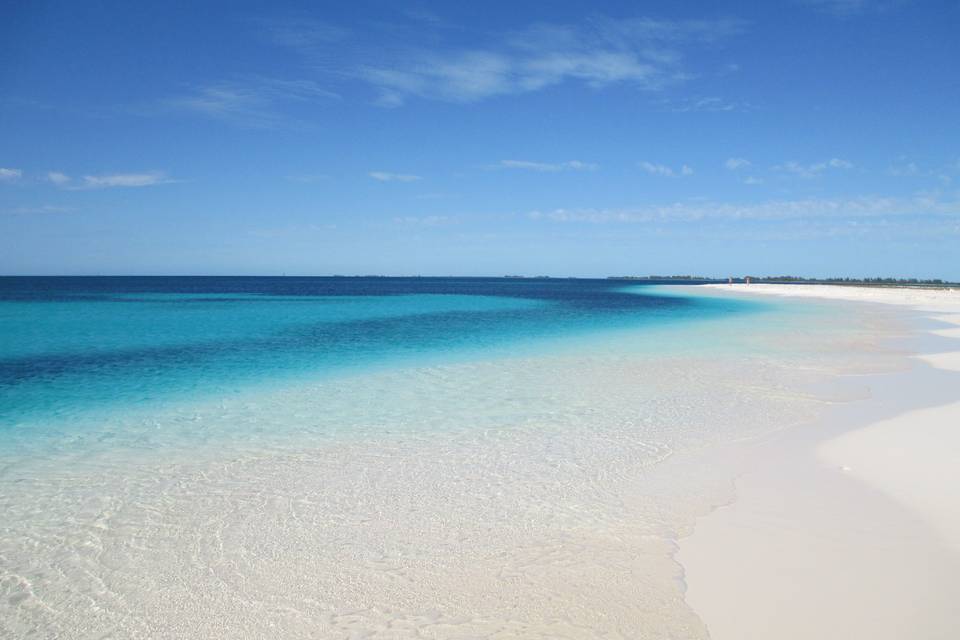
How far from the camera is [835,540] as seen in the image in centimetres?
473

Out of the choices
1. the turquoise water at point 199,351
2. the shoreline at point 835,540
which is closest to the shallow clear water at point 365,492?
the turquoise water at point 199,351

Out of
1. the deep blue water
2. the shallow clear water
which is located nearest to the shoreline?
the shallow clear water

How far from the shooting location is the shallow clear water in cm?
391

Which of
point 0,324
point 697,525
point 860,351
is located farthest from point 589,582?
point 0,324

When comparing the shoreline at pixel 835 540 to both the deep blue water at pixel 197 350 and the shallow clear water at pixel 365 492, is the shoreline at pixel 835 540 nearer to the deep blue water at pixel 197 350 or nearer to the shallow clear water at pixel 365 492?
the shallow clear water at pixel 365 492

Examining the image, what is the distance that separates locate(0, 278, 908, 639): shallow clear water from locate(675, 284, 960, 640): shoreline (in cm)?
37

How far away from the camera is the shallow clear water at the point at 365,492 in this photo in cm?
391

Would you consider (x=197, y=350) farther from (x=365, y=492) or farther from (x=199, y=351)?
(x=365, y=492)

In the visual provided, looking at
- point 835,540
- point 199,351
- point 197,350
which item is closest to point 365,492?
point 835,540

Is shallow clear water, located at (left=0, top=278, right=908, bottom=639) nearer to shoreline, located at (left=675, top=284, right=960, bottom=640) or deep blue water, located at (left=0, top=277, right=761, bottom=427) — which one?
deep blue water, located at (left=0, top=277, right=761, bottom=427)

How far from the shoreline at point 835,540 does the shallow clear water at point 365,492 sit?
37cm

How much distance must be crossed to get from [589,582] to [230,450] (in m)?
5.35

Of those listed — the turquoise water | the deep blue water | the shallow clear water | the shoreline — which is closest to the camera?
the shoreline

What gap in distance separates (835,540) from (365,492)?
4.42 meters
